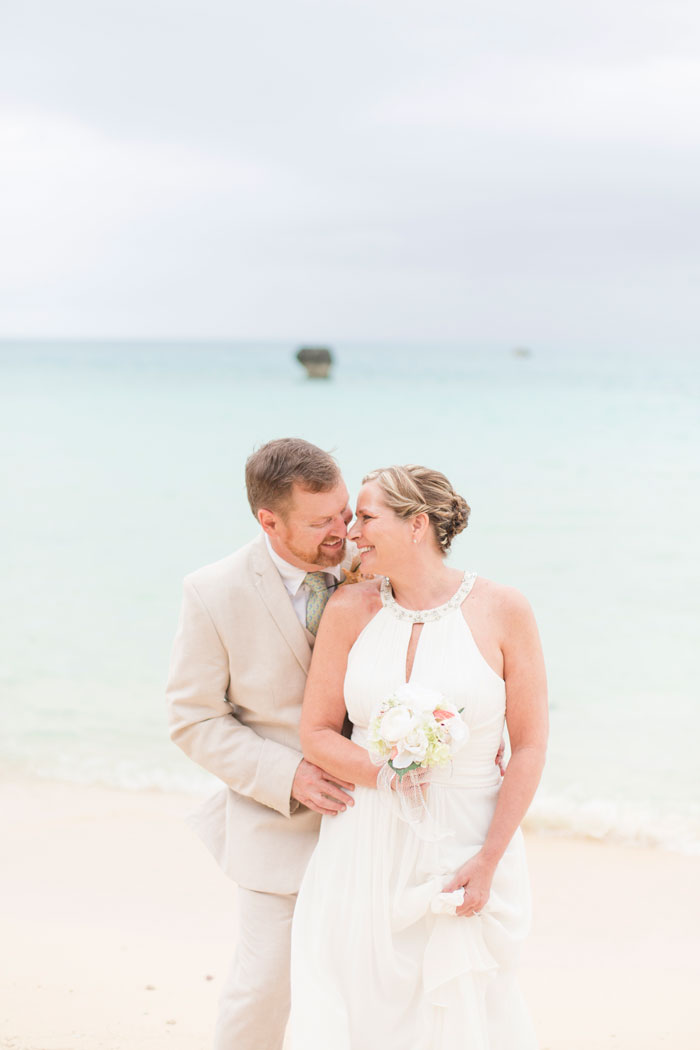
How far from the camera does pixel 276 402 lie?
47.3m

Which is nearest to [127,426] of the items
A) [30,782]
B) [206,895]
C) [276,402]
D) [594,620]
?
[276,402]

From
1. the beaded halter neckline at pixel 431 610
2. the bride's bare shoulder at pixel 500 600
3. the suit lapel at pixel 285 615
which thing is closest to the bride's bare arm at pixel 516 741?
the bride's bare shoulder at pixel 500 600

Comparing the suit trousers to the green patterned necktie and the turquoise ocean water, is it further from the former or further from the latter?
the turquoise ocean water

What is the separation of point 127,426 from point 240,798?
34.8 meters

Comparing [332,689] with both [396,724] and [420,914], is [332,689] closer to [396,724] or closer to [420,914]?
[396,724]

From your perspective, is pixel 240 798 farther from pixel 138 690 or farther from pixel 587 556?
pixel 587 556

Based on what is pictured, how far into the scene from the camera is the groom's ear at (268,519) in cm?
338

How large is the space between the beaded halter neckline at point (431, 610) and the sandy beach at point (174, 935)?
2.19m

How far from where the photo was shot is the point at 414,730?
111 inches

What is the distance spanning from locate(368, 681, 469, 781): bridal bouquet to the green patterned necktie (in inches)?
22.3

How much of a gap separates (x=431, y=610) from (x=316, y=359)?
5790 centimetres

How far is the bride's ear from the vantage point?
3158 millimetres

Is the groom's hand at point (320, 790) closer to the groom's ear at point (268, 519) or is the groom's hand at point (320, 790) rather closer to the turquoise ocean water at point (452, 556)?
the groom's ear at point (268, 519)

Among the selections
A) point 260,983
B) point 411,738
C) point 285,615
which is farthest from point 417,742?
point 260,983
